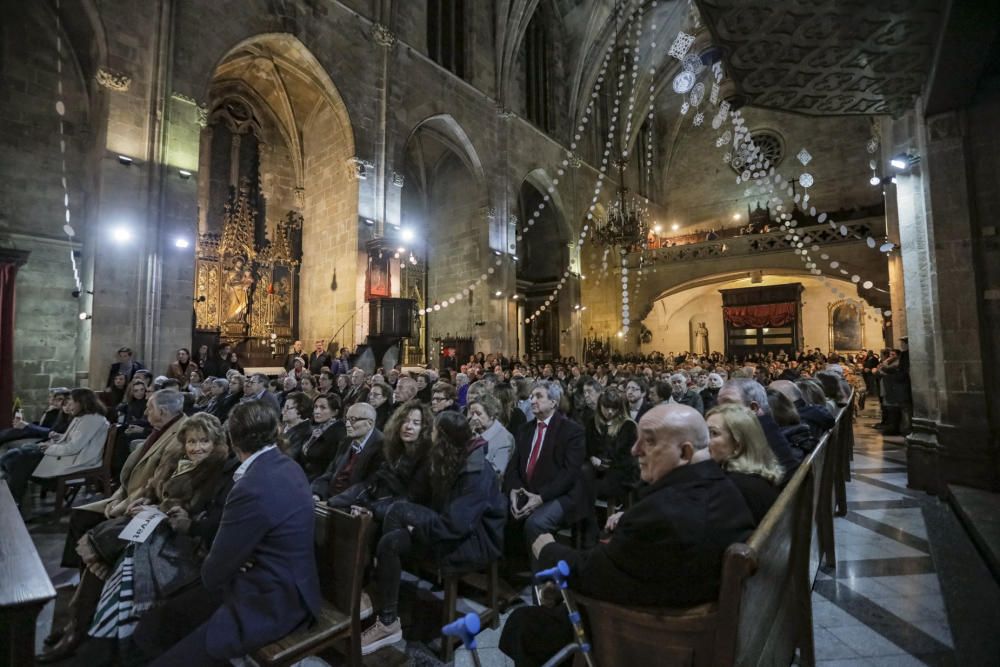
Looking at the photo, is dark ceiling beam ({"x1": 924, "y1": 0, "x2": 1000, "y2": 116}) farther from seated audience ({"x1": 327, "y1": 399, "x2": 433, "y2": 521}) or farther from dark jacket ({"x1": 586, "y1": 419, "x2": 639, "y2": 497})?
seated audience ({"x1": 327, "y1": 399, "x2": 433, "y2": 521})

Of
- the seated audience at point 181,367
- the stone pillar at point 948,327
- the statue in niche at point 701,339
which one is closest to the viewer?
the stone pillar at point 948,327

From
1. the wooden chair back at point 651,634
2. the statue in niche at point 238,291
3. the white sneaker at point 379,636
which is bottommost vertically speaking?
the white sneaker at point 379,636

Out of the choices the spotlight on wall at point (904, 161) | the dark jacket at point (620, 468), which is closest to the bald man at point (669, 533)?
the dark jacket at point (620, 468)

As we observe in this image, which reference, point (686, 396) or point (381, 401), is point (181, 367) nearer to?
point (381, 401)

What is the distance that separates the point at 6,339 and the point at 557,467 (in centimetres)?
897

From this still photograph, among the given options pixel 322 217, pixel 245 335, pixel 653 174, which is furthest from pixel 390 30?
pixel 653 174

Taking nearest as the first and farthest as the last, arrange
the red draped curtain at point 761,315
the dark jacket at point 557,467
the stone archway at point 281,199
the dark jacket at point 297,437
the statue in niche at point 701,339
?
the dark jacket at point 557,467 < the dark jacket at point 297,437 < the stone archway at point 281,199 < the red draped curtain at point 761,315 < the statue in niche at point 701,339

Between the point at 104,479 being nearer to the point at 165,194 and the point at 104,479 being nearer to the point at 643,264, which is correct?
the point at 165,194

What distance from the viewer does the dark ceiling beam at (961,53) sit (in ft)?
11.4

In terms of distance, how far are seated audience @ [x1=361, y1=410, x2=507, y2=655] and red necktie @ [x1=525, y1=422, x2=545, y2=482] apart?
24.0 inches

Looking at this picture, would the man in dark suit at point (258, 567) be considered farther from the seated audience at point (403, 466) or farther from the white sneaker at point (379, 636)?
the seated audience at point (403, 466)

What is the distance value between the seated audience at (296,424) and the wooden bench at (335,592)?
169 centimetres

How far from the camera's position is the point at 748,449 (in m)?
2.15

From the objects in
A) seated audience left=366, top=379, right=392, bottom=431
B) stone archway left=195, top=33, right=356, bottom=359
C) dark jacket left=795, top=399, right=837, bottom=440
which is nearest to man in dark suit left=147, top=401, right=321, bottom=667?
seated audience left=366, top=379, right=392, bottom=431
